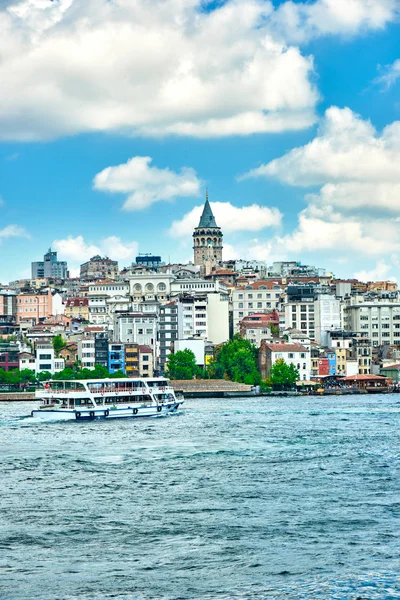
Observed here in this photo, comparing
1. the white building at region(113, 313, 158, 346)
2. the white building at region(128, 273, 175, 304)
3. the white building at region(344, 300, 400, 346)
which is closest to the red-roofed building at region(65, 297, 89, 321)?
the white building at region(128, 273, 175, 304)

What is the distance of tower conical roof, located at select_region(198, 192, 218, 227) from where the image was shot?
7431 inches

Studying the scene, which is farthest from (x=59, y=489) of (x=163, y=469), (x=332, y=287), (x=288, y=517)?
(x=332, y=287)

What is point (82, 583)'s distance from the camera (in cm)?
2022

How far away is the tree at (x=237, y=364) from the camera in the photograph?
10100cm

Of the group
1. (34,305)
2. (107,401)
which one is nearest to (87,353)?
(107,401)

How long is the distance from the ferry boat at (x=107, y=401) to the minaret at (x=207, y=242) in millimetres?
120238

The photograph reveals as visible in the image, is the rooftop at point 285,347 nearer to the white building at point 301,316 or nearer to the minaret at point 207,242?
the white building at point 301,316

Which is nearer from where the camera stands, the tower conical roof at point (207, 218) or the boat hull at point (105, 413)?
the boat hull at point (105, 413)

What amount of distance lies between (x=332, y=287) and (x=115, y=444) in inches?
3690

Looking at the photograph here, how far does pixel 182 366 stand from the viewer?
332 feet

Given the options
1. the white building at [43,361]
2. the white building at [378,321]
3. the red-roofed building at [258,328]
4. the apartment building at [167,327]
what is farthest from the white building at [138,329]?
the white building at [378,321]

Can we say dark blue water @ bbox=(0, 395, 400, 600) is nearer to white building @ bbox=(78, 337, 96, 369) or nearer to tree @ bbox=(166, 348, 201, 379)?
tree @ bbox=(166, 348, 201, 379)

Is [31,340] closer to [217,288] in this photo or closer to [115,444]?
[217,288]

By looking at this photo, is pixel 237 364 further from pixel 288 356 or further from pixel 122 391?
pixel 122 391
